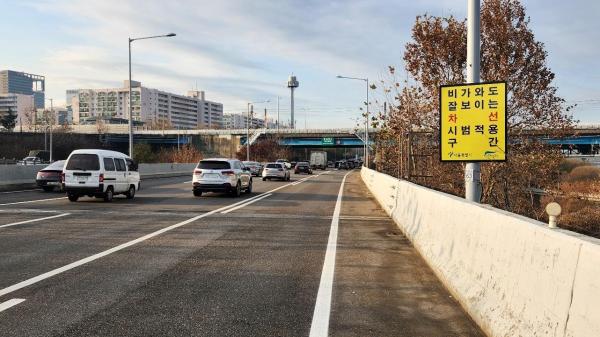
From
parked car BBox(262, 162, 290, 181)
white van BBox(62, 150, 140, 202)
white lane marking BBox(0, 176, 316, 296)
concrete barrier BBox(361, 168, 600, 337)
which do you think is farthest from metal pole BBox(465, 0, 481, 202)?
parked car BBox(262, 162, 290, 181)

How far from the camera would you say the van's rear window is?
18484mm

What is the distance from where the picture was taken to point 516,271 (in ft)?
14.4

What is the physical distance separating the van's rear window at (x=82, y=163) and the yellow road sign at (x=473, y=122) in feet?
44.6

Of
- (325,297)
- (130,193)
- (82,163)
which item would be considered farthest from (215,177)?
(325,297)

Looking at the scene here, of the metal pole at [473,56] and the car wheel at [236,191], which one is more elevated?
the metal pole at [473,56]

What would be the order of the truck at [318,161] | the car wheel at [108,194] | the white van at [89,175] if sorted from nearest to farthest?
the white van at [89,175], the car wheel at [108,194], the truck at [318,161]

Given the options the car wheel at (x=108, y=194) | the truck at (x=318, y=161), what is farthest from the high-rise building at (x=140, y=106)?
the car wheel at (x=108, y=194)

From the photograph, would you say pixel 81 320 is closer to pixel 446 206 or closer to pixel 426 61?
pixel 446 206

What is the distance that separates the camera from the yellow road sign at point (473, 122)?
8.54 meters

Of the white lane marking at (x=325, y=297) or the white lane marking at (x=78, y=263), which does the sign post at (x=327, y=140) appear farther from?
the white lane marking at (x=325, y=297)

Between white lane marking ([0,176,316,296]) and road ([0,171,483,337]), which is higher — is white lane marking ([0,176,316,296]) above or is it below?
above

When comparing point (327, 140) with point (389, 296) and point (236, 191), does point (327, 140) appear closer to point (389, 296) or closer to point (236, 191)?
point (236, 191)

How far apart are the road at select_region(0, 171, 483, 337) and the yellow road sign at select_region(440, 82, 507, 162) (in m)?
2.02

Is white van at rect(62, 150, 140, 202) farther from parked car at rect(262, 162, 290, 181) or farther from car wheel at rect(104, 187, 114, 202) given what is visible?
parked car at rect(262, 162, 290, 181)
